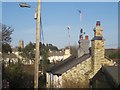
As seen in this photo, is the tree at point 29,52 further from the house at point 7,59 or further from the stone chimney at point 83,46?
the stone chimney at point 83,46

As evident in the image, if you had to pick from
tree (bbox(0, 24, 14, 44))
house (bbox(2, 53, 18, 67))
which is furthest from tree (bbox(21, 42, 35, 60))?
tree (bbox(0, 24, 14, 44))

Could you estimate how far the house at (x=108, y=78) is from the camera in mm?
15203

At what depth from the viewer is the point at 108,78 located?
53.8ft

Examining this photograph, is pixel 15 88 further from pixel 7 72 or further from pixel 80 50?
pixel 80 50

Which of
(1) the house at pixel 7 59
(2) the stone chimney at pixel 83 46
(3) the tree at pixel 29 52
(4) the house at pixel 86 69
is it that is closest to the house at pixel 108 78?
(4) the house at pixel 86 69

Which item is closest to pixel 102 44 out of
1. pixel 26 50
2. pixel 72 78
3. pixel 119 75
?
pixel 72 78

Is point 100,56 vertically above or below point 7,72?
above

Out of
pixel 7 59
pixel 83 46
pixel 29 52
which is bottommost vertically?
pixel 7 59

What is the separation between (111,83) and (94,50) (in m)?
5.87

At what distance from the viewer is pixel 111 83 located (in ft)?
51.0

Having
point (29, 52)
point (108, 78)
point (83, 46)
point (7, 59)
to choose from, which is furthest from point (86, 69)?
point (29, 52)

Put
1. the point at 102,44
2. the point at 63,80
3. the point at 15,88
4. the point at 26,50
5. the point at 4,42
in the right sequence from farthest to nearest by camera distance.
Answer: the point at 26,50, the point at 4,42, the point at 15,88, the point at 63,80, the point at 102,44

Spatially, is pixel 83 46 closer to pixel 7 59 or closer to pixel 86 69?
pixel 86 69

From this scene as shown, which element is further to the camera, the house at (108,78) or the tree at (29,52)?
the tree at (29,52)
